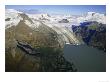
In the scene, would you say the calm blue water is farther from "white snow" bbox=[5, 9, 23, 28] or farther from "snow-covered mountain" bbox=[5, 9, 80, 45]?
"white snow" bbox=[5, 9, 23, 28]

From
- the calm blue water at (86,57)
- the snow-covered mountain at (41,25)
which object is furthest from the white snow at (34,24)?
the calm blue water at (86,57)

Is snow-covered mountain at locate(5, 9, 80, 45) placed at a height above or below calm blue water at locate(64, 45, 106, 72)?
above

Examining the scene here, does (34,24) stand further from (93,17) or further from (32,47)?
(93,17)

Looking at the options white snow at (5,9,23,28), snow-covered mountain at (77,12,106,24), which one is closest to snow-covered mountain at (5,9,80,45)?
white snow at (5,9,23,28)

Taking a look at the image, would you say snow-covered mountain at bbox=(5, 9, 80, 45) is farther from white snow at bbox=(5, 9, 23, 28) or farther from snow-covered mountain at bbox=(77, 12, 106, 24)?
snow-covered mountain at bbox=(77, 12, 106, 24)

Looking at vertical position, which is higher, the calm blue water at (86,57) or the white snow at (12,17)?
the white snow at (12,17)

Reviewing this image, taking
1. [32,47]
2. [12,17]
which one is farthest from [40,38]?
[12,17]

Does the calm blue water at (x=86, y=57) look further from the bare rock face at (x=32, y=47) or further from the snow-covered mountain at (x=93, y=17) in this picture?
the snow-covered mountain at (x=93, y=17)
